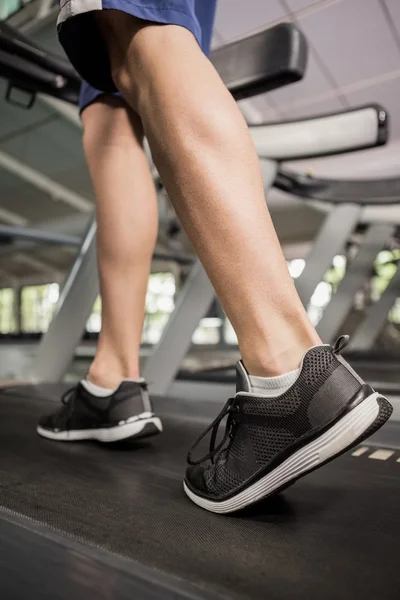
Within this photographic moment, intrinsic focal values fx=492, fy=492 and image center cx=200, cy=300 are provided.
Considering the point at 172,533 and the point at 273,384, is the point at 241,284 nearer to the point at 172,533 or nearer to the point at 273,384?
the point at 273,384

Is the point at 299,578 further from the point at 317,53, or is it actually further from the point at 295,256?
the point at 295,256

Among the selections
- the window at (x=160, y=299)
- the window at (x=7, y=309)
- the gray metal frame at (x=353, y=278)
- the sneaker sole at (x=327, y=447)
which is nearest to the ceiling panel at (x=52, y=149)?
the window at (x=160, y=299)

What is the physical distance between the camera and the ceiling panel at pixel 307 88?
4.75 metres

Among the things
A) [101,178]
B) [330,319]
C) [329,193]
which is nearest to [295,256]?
[330,319]

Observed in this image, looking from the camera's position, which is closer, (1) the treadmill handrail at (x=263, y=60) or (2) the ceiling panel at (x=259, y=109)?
(1) the treadmill handrail at (x=263, y=60)

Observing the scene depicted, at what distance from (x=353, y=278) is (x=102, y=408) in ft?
10.5

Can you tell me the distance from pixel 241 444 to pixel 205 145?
397 mm

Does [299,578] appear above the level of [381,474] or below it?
above

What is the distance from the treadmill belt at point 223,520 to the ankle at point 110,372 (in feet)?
0.44

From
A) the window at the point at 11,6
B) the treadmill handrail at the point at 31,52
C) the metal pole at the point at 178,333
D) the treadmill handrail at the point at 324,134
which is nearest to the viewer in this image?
the treadmill handrail at the point at 31,52

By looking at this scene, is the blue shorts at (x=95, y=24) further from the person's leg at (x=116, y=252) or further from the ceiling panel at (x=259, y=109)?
the ceiling panel at (x=259, y=109)

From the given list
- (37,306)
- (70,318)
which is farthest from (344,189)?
(37,306)

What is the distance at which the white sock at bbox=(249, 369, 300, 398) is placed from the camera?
60cm

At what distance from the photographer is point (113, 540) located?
542mm
